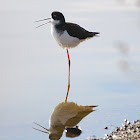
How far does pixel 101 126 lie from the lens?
16.1 feet

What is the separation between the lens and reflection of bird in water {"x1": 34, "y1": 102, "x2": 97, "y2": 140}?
4677 millimetres

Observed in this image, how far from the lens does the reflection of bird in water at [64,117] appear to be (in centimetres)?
468

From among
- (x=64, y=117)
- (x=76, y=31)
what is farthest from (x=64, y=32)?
(x=64, y=117)

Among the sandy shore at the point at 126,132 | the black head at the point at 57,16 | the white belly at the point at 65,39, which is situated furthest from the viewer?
the black head at the point at 57,16

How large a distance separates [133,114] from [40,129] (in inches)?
53.3

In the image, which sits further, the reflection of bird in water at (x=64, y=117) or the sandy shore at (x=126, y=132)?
the reflection of bird in water at (x=64, y=117)

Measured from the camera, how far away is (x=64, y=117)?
5.18 m

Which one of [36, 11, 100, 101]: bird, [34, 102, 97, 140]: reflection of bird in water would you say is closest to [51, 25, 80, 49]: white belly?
[36, 11, 100, 101]: bird

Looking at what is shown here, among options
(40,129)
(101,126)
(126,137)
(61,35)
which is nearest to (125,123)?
(101,126)

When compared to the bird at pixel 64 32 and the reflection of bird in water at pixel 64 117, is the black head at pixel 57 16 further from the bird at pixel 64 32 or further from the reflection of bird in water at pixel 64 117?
the reflection of bird in water at pixel 64 117

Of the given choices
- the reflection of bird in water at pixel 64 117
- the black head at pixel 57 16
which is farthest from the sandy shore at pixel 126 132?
the black head at pixel 57 16

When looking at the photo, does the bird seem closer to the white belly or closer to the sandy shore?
the white belly

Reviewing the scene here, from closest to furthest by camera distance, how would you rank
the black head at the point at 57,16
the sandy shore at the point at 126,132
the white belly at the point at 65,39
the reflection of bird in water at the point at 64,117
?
the sandy shore at the point at 126,132 → the reflection of bird in water at the point at 64,117 → the white belly at the point at 65,39 → the black head at the point at 57,16

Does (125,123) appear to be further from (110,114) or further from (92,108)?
(92,108)
